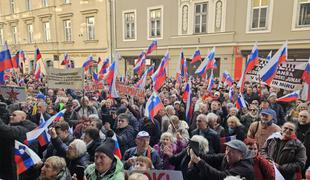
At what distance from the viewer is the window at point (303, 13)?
41.2ft

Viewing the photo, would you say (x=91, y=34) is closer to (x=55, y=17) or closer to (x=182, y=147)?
(x=55, y=17)

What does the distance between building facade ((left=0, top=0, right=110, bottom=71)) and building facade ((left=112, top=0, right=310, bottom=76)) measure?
1679 mm

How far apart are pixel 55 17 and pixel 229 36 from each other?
55.2 ft

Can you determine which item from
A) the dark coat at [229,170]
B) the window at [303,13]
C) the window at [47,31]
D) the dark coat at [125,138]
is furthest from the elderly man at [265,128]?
the window at [47,31]

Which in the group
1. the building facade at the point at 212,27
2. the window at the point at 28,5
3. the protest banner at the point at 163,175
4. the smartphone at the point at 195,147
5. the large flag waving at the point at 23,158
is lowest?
the large flag waving at the point at 23,158

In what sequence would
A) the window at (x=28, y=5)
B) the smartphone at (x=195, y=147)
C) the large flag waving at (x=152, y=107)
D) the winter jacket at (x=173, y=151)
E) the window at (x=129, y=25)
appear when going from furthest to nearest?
the window at (x=28, y=5) → the window at (x=129, y=25) → the large flag waving at (x=152, y=107) → the winter jacket at (x=173, y=151) → the smartphone at (x=195, y=147)

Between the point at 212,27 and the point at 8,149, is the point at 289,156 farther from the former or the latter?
the point at 212,27

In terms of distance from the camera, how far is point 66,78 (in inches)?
251

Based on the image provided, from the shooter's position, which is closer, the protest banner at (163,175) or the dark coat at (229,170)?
the protest banner at (163,175)

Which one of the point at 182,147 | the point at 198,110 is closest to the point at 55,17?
the point at 198,110

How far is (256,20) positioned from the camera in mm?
14188

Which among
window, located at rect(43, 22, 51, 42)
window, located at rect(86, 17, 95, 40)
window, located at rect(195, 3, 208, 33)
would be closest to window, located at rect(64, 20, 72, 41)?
window, located at rect(43, 22, 51, 42)

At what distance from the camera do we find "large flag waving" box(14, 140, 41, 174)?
313 centimetres

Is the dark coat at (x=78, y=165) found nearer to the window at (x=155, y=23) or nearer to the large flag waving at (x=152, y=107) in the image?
the large flag waving at (x=152, y=107)
